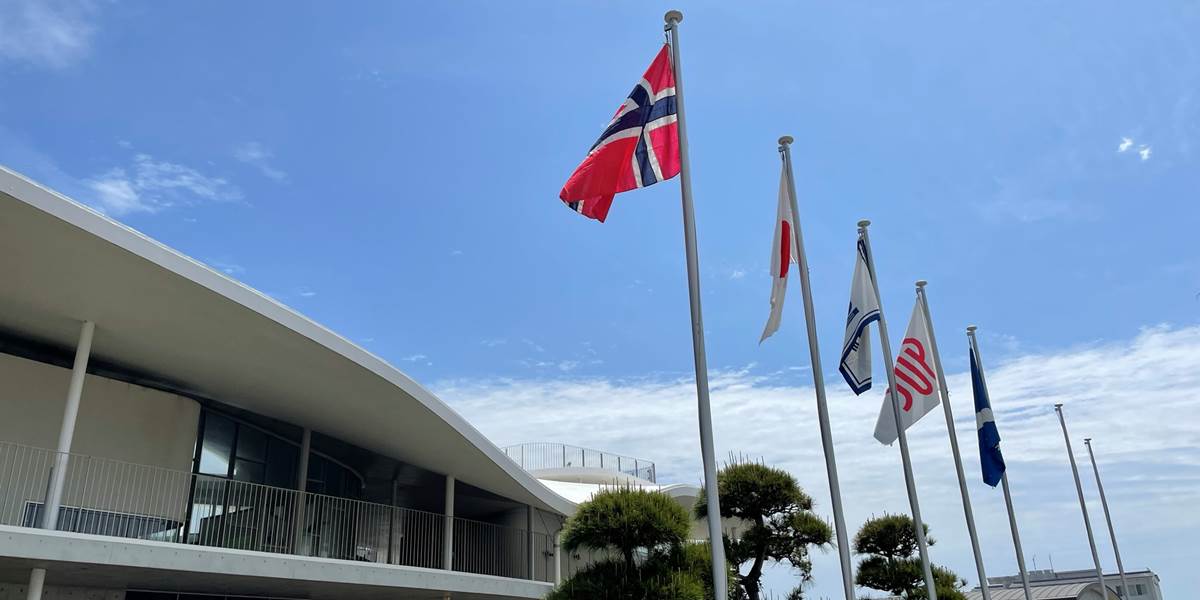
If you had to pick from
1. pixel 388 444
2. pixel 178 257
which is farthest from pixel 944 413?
pixel 178 257

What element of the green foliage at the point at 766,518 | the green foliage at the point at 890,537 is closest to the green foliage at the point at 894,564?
the green foliage at the point at 890,537

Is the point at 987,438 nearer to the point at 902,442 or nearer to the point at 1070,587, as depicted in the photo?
the point at 902,442

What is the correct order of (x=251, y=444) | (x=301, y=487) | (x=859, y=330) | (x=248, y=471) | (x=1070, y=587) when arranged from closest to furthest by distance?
(x=859, y=330)
(x=248, y=471)
(x=251, y=444)
(x=301, y=487)
(x=1070, y=587)

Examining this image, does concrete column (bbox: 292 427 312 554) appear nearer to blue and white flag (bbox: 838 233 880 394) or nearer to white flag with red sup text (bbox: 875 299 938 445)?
blue and white flag (bbox: 838 233 880 394)

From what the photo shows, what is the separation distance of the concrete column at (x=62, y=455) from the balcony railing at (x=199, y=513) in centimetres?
35

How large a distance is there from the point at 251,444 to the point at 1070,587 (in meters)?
30.0

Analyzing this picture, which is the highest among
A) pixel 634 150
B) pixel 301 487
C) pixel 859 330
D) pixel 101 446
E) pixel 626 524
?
pixel 634 150

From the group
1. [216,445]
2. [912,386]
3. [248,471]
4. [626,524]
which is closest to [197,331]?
[216,445]

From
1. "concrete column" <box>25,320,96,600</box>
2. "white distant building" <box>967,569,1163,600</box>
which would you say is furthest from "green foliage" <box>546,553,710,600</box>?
"white distant building" <box>967,569,1163,600</box>

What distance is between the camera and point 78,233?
35.8ft

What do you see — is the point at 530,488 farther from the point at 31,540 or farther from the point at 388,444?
the point at 31,540

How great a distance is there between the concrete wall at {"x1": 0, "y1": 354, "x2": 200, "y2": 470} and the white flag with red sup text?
12.6 metres

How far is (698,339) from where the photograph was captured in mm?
9453

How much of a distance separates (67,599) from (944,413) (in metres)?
15.6
